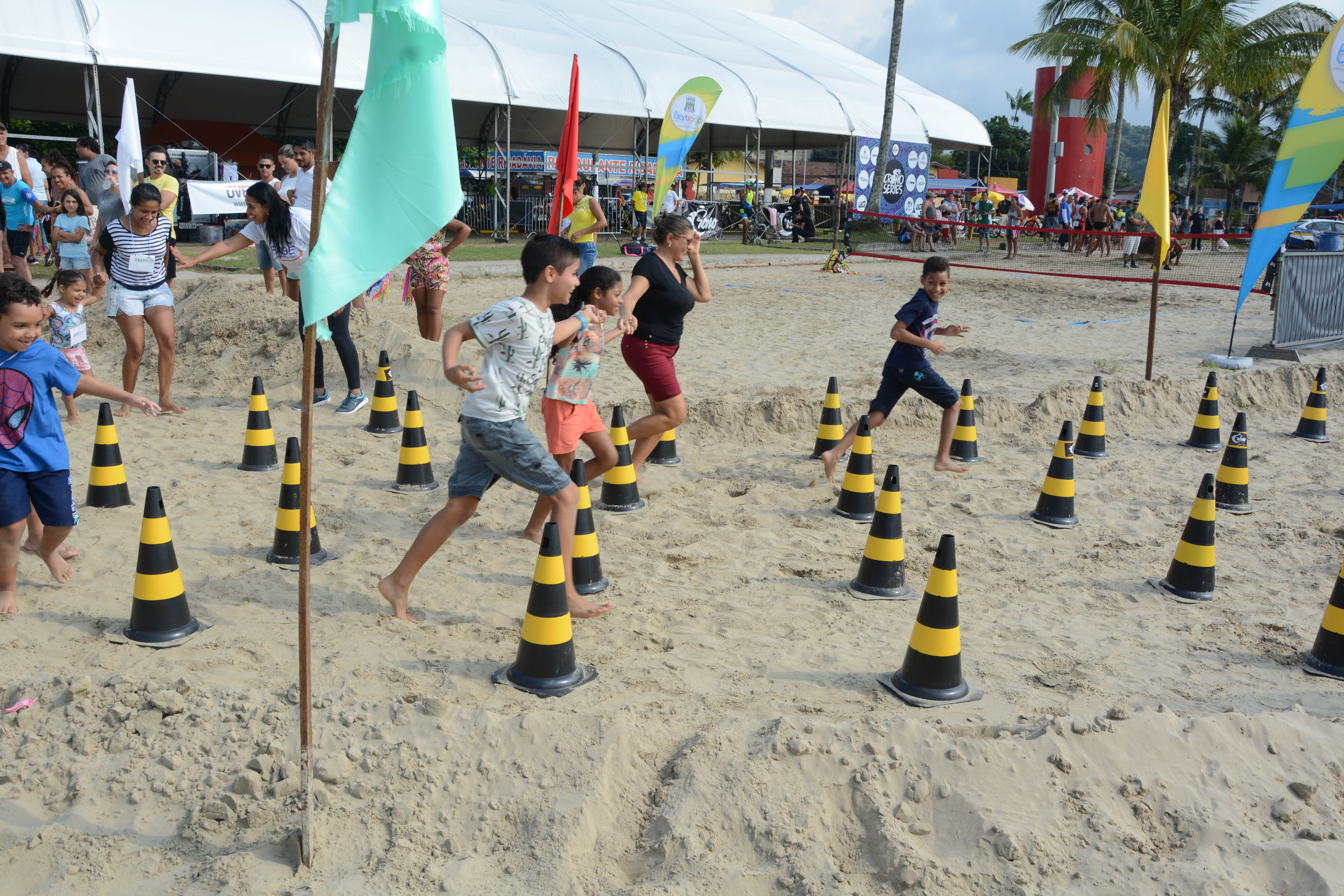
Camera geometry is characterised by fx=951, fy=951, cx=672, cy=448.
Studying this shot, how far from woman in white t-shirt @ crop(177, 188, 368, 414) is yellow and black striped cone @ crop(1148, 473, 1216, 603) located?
602 centimetres

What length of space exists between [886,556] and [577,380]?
5.83ft

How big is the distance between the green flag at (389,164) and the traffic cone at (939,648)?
2265 mm

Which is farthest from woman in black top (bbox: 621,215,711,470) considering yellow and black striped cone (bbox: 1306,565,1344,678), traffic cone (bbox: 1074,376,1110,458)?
traffic cone (bbox: 1074,376,1110,458)

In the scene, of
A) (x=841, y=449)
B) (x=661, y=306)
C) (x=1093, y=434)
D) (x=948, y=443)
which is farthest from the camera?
(x=1093, y=434)

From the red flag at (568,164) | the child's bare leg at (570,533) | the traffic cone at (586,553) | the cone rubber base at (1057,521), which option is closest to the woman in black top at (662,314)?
the traffic cone at (586,553)

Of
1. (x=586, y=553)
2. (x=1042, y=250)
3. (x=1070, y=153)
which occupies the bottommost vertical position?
(x=586, y=553)

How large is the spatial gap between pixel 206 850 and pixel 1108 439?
24.3 feet

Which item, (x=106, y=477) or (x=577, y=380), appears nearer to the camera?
(x=577, y=380)

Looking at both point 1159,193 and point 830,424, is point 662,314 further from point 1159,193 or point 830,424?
point 1159,193

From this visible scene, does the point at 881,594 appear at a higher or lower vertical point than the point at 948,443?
lower

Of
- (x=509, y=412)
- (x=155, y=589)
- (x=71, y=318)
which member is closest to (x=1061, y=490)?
(x=509, y=412)

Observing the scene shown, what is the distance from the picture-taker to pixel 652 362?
5727 mm

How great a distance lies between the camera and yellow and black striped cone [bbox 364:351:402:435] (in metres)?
7.47

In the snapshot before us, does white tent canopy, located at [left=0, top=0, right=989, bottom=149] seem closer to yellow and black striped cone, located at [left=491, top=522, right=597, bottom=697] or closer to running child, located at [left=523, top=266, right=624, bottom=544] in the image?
running child, located at [left=523, top=266, right=624, bottom=544]
